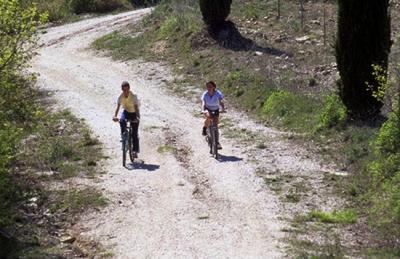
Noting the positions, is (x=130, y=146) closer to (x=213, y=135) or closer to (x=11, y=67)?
(x=213, y=135)

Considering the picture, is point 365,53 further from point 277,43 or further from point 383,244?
point 277,43

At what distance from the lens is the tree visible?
16.9 m

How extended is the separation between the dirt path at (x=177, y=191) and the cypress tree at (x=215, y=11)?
444cm

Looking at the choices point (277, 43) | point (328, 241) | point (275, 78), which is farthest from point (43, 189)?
point (277, 43)

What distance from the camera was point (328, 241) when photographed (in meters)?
11.1

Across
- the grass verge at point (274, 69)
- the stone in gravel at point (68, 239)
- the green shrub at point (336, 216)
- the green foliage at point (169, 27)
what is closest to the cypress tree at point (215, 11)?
the grass verge at point (274, 69)

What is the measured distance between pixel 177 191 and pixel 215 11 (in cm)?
1457

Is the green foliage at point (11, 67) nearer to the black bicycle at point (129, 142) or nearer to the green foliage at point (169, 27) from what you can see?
the black bicycle at point (129, 142)

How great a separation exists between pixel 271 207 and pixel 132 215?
2.43 meters

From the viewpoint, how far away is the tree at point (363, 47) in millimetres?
16859

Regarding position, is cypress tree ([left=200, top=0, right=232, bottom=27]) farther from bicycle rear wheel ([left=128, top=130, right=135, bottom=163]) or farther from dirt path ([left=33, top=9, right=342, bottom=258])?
bicycle rear wheel ([left=128, top=130, right=135, bottom=163])

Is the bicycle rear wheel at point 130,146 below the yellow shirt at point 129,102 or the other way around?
below

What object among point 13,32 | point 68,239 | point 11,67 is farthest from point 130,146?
point 13,32

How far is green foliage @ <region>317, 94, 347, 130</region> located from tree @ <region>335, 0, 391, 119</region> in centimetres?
24
